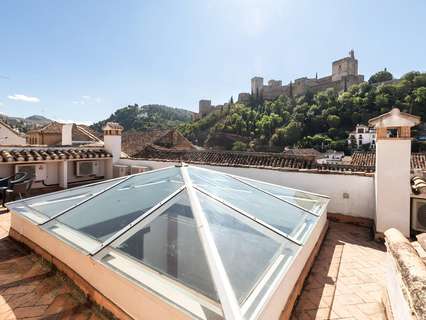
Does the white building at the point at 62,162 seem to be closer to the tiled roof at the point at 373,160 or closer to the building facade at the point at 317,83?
the tiled roof at the point at 373,160

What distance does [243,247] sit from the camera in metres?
2.29

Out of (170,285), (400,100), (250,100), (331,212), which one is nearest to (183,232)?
(170,285)

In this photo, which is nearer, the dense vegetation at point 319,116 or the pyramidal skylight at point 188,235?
the pyramidal skylight at point 188,235

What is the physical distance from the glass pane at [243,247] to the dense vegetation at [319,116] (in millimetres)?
56392

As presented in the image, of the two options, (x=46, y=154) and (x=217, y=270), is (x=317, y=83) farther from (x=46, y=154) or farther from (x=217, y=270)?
(x=217, y=270)

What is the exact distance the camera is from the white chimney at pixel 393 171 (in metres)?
4.84

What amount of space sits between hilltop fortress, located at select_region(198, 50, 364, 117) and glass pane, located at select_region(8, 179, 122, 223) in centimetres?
7802

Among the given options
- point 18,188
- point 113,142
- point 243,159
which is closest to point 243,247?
point 18,188

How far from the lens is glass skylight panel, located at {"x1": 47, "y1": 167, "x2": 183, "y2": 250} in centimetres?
275

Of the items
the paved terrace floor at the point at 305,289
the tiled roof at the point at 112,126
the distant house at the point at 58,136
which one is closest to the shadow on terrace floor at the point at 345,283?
the paved terrace floor at the point at 305,289

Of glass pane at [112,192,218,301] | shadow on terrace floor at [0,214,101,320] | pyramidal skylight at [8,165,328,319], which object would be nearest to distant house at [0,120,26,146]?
shadow on terrace floor at [0,214,101,320]

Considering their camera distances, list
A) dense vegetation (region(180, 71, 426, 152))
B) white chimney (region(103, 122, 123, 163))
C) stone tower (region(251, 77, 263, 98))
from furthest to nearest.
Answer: stone tower (region(251, 77, 263, 98)), dense vegetation (region(180, 71, 426, 152)), white chimney (region(103, 122, 123, 163))

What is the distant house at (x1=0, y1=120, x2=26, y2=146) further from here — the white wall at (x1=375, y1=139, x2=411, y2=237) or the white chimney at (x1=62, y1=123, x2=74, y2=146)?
the white wall at (x1=375, y1=139, x2=411, y2=237)

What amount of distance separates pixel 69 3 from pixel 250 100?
80742mm
